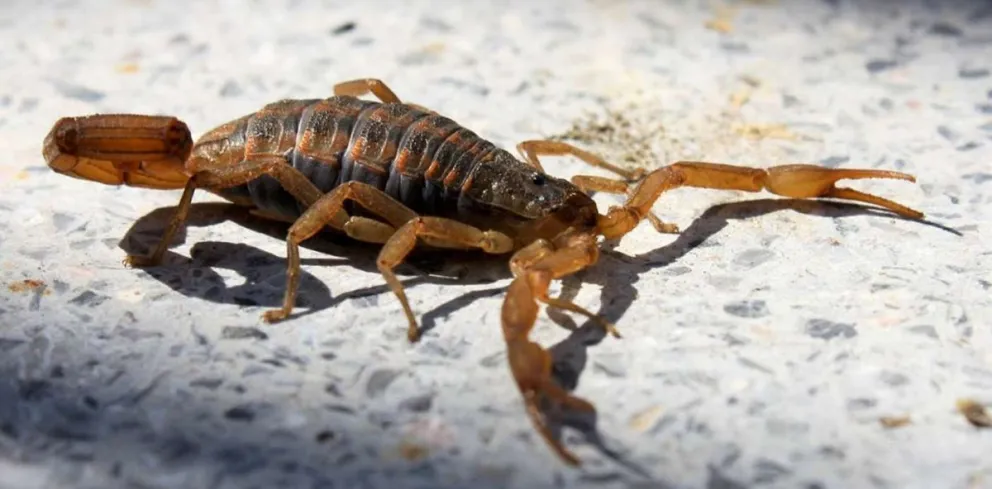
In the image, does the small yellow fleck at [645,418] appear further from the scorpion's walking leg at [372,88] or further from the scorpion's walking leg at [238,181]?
the scorpion's walking leg at [372,88]

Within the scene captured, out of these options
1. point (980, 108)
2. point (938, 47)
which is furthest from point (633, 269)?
point (938, 47)

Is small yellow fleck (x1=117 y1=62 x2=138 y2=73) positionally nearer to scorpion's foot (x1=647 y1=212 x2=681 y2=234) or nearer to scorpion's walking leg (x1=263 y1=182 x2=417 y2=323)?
scorpion's walking leg (x1=263 y1=182 x2=417 y2=323)

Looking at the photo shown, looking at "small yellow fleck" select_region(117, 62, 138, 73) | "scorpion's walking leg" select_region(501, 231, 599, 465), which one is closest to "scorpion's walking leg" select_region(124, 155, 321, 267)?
"scorpion's walking leg" select_region(501, 231, 599, 465)

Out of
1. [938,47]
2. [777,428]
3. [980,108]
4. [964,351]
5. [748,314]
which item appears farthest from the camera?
[938,47]

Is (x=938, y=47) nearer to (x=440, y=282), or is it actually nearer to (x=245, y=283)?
(x=440, y=282)

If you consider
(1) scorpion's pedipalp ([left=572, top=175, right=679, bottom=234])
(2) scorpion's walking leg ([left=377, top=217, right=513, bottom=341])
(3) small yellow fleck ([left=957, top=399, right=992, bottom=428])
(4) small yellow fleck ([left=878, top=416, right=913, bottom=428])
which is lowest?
(4) small yellow fleck ([left=878, top=416, right=913, bottom=428])

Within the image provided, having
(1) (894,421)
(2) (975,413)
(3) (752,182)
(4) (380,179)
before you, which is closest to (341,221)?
(4) (380,179)

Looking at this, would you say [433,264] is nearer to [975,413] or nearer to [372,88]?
[372,88]
